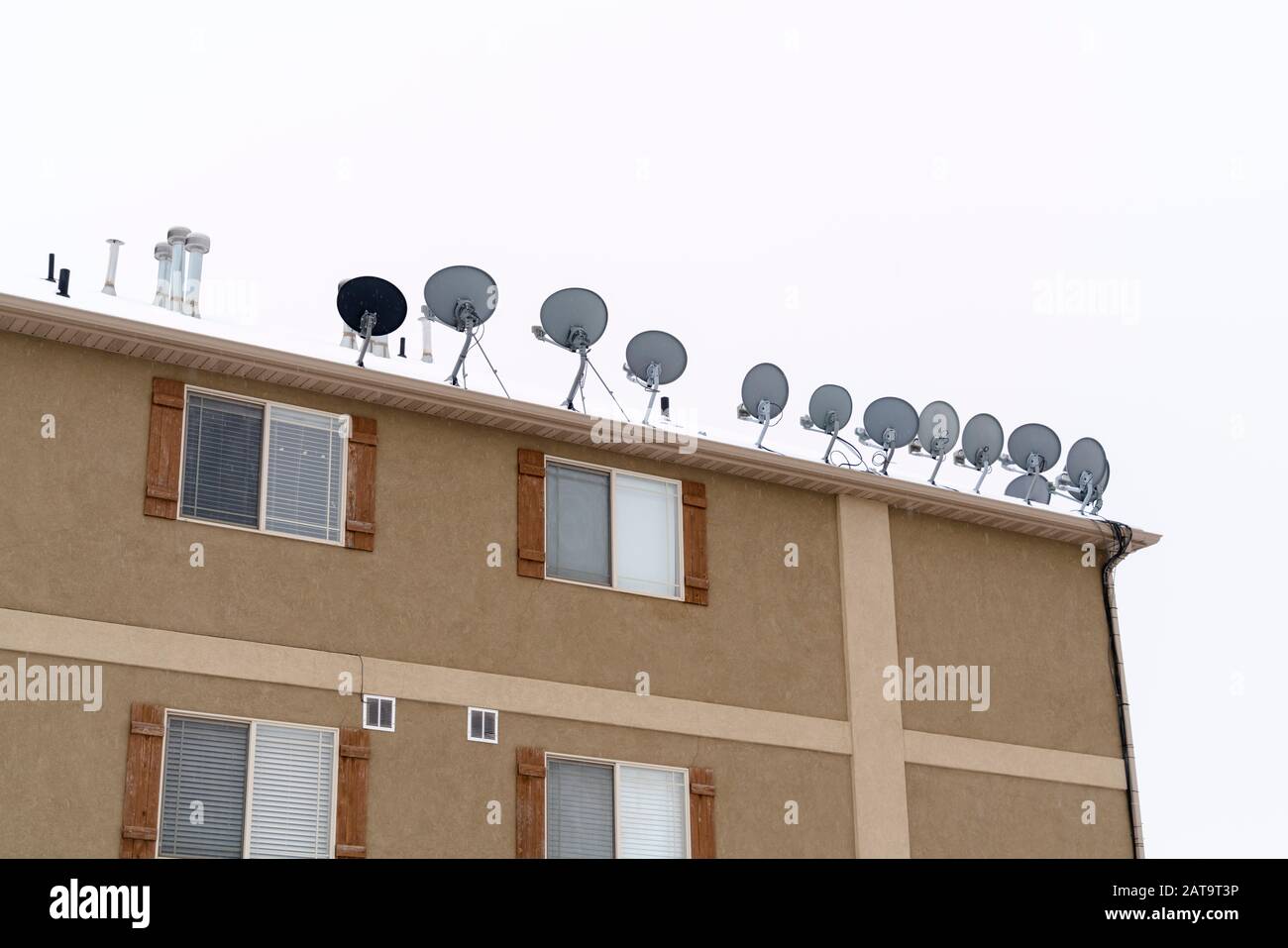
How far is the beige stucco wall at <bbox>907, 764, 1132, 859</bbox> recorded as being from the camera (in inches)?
773

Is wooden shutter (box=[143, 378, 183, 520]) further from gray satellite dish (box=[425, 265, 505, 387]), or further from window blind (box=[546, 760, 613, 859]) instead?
window blind (box=[546, 760, 613, 859])

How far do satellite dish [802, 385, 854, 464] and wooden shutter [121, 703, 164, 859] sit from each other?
27.4ft

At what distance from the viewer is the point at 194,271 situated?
1903cm

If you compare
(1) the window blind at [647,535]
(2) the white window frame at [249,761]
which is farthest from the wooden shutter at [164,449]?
(1) the window blind at [647,535]

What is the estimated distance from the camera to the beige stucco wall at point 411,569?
16328 mm

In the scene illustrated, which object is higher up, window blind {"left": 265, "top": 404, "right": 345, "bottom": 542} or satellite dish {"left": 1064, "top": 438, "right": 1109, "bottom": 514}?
satellite dish {"left": 1064, "top": 438, "right": 1109, "bottom": 514}

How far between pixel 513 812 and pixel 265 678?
8.25ft

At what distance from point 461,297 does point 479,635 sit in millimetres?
3496

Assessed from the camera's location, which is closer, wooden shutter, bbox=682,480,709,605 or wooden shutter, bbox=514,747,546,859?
wooden shutter, bbox=514,747,546,859

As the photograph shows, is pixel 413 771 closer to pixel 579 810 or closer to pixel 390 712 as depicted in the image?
→ pixel 390 712

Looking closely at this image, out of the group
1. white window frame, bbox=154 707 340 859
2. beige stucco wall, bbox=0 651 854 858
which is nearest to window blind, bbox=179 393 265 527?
beige stucco wall, bbox=0 651 854 858

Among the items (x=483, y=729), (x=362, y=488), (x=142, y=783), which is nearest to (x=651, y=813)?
(x=483, y=729)

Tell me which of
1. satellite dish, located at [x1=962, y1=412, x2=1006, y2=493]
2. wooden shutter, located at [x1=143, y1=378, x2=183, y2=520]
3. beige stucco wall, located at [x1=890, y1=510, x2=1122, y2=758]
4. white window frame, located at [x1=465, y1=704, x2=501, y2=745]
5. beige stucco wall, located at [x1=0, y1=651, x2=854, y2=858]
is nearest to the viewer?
beige stucco wall, located at [x1=0, y1=651, x2=854, y2=858]
